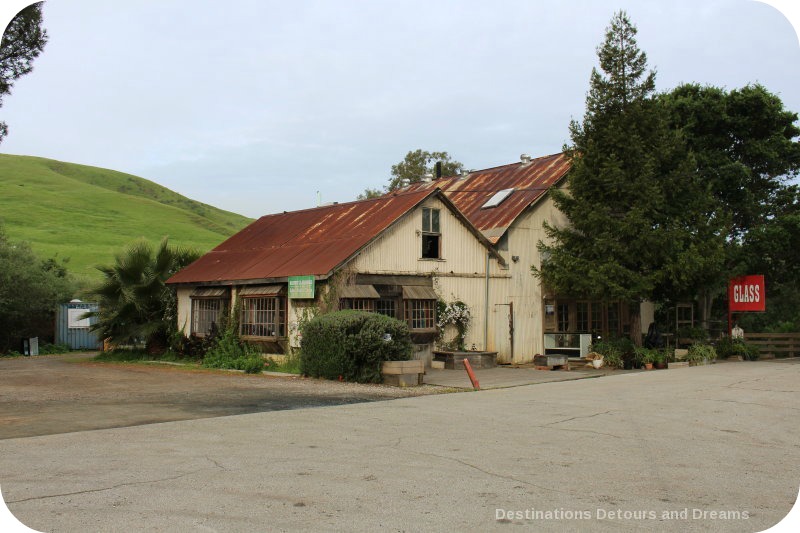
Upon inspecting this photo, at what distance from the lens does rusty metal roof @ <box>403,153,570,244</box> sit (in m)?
26.5

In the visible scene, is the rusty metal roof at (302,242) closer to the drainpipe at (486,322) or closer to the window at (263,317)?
the window at (263,317)

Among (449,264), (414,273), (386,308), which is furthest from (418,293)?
(449,264)

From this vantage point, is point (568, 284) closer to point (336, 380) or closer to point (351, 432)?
point (336, 380)

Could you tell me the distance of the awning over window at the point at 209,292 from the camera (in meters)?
24.2

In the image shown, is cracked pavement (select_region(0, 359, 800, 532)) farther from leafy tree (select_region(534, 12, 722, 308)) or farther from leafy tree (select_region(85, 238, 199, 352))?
leafy tree (select_region(85, 238, 199, 352))

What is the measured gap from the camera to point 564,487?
7.18m

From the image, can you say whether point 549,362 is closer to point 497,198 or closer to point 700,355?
point 700,355

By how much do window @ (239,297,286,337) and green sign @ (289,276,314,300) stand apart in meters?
0.90

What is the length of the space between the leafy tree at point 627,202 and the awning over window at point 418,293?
489cm

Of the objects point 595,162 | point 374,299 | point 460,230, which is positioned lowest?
point 374,299

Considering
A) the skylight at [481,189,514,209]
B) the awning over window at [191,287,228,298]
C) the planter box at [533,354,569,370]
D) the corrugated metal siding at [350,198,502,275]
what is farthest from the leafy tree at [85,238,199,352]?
the planter box at [533,354,569,370]

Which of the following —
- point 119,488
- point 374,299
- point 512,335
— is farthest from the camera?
point 512,335

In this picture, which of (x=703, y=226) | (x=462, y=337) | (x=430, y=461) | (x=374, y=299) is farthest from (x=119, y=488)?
(x=703, y=226)

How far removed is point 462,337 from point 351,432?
13.9 m
